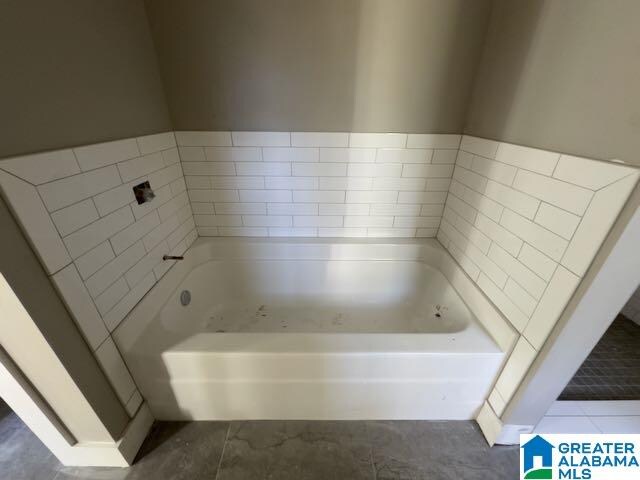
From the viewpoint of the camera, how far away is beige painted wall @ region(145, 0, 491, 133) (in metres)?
1.15

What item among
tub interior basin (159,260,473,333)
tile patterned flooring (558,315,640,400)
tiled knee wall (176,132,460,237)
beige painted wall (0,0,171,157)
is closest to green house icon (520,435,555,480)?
tile patterned flooring (558,315,640,400)

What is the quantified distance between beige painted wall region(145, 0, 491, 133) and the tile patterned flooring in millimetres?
1481

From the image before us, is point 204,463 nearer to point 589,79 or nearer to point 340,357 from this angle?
point 340,357

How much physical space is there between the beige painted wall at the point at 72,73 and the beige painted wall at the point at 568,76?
1493 mm

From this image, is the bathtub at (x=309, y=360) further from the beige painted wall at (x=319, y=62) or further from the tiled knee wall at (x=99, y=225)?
the beige painted wall at (x=319, y=62)

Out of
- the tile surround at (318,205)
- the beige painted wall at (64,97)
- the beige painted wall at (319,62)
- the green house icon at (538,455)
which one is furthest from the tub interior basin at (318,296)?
the beige painted wall at (319,62)

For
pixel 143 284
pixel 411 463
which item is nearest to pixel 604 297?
pixel 411 463

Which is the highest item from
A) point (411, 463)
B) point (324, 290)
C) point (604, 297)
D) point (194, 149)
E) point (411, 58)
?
point (411, 58)

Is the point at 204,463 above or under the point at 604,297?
under

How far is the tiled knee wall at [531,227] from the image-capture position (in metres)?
0.67

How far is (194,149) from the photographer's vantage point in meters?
1.41

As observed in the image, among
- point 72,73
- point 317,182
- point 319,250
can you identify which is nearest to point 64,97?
point 72,73

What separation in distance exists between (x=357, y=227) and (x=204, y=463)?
1357 millimetres

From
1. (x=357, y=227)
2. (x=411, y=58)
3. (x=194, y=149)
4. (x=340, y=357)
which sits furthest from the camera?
(x=357, y=227)
